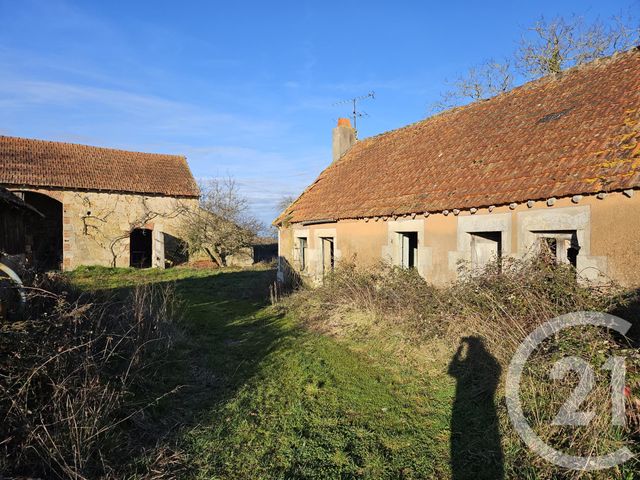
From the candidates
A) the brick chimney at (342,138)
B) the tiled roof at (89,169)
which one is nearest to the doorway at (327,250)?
the brick chimney at (342,138)

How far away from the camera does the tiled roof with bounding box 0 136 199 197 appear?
19.4 metres

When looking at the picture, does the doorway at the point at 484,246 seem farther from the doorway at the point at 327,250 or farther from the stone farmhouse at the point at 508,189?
the doorway at the point at 327,250

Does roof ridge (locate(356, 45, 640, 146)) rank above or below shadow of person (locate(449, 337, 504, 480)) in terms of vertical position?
above

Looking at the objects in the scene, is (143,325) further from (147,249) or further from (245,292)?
(147,249)

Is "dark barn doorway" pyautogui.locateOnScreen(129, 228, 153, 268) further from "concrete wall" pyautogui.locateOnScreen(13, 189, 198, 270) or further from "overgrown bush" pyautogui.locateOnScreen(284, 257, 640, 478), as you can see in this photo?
"overgrown bush" pyautogui.locateOnScreen(284, 257, 640, 478)

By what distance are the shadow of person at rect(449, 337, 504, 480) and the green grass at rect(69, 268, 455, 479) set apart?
135mm

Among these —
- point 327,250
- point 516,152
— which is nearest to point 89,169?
point 327,250

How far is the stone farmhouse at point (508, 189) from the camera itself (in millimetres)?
5727

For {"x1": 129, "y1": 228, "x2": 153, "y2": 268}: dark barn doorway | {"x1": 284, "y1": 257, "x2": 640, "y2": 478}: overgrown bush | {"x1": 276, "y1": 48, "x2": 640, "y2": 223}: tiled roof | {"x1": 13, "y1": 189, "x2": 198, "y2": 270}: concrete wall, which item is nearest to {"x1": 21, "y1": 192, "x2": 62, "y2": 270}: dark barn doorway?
{"x1": 13, "y1": 189, "x2": 198, "y2": 270}: concrete wall

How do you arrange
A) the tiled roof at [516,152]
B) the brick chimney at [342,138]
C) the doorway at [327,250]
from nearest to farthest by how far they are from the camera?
the tiled roof at [516,152] < the doorway at [327,250] < the brick chimney at [342,138]

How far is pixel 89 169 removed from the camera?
69.6ft

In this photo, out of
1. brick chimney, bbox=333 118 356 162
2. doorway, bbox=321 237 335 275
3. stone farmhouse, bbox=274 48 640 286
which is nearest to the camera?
stone farmhouse, bbox=274 48 640 286

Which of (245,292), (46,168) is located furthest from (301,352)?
(46,168)

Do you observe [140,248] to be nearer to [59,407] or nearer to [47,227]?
[47,227]
